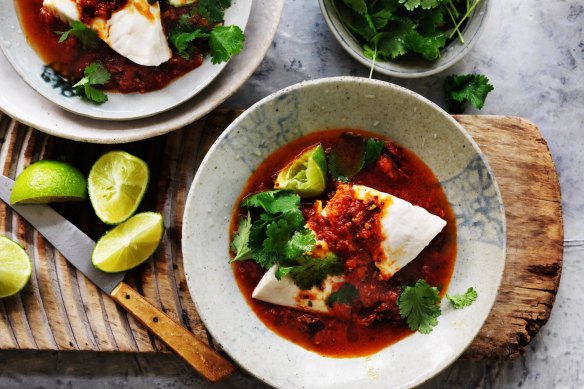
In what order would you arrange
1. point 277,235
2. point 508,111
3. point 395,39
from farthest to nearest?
point 508,111
point 395,39
point 277,235

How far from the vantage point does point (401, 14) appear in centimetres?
316

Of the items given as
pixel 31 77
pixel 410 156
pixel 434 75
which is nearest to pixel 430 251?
pixel 410 156

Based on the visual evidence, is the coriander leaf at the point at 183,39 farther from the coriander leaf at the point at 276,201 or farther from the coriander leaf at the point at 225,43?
the coriander leaf at the point at 276,201

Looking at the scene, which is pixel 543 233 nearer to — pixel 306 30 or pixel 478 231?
pixel 478 231

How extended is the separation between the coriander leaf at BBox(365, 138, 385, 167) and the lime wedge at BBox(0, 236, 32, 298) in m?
1.63

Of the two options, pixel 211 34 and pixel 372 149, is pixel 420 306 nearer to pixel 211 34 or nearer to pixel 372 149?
pixel 372 149

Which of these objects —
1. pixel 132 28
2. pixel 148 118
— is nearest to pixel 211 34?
pixel 132 28

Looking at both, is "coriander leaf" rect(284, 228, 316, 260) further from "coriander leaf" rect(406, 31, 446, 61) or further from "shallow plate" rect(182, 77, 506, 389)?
"coriander leaf" rect(406, 31, 446, 61)

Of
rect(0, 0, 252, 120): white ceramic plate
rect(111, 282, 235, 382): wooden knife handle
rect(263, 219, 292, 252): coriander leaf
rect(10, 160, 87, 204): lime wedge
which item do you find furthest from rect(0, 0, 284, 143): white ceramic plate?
rect(111, 282, 235, 382): wooden knife handle

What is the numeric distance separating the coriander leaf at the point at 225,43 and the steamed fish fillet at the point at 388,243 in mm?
793

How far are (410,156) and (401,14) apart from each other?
0.70m

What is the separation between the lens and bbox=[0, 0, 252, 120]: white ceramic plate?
3.02m

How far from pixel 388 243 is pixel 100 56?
159 cm

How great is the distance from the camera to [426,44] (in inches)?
121
